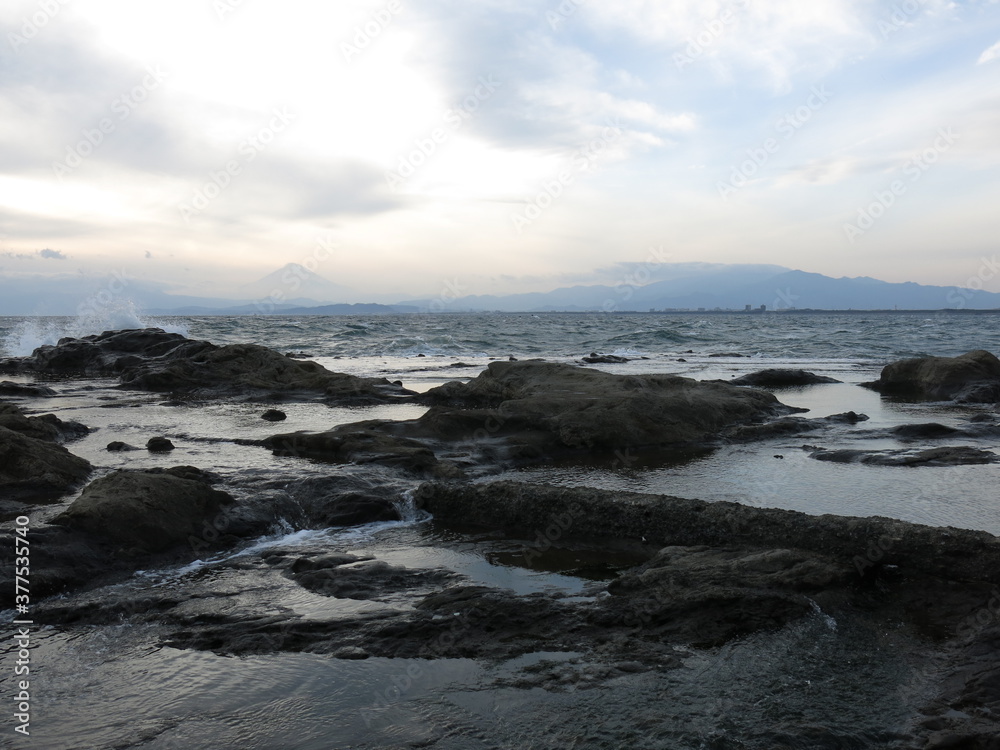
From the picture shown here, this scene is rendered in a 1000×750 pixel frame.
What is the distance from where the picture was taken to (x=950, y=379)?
1780cm

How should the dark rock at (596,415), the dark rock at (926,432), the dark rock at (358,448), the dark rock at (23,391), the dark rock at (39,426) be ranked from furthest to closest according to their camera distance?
1. the dark rock at (23,391)
2. the dark rock at (926,432)
3. the dark rock at (596,415)
4. the dark rock at (39,426)
5. the dark rock at (358,448)

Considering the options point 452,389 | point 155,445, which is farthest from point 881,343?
point 155,445

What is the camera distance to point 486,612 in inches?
187

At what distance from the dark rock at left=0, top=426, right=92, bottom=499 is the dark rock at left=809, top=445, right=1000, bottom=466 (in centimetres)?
987

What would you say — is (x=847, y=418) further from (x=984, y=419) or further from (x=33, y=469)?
(x=33, y=469)

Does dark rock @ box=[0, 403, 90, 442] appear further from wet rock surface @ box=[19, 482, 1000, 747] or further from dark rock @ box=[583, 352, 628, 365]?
dark rock @ box=[583, 352, 628, 365]

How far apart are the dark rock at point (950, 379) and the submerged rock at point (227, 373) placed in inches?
526

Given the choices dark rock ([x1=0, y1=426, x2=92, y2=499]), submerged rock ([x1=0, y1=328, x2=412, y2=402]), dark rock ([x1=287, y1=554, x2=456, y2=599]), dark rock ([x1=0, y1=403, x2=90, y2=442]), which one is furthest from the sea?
submerged rock ([x1=0, y1=328, x2=412, y2=402])

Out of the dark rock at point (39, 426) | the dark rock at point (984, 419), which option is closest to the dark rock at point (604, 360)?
the dark rock at point (984, 419)

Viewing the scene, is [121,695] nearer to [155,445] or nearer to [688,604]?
[688,604]

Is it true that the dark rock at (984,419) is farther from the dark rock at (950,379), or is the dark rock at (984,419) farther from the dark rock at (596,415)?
the dark rock at (596,415)

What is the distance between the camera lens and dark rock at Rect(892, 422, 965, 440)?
38.4 feet

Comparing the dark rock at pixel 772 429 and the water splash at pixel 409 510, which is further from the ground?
the dark rock at pixel 772 429

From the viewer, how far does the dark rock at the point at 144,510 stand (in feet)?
19.9
